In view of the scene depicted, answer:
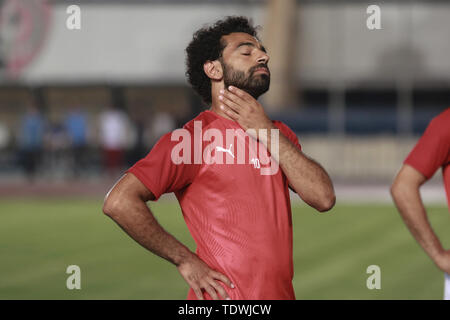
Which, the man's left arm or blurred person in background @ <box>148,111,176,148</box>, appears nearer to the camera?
the man's left arm

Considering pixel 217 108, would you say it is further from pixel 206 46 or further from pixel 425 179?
pixel 425 179

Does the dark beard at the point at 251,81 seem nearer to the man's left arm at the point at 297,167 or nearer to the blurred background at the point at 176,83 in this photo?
the man's left arm at the point at 297,167

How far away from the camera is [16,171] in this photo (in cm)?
2811

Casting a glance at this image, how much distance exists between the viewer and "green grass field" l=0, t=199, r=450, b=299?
8.37 m

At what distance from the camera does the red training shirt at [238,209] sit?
3.40 metres

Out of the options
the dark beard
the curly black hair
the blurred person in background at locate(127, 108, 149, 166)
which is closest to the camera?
the dark beard

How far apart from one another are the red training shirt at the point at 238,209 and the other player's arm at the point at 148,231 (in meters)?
0.05

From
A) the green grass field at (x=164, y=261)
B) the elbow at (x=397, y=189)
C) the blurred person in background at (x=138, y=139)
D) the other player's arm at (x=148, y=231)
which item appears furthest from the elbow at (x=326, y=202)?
the blurred person in background at (x=138, y=139)

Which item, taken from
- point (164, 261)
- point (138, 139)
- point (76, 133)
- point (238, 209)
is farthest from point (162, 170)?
point (138, 139)

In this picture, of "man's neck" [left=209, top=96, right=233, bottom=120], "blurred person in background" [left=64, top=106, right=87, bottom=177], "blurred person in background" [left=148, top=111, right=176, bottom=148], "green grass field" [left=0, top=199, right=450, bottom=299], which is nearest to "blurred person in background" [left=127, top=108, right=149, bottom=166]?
"blurred person in background" [left=148, top=111, right=176, bottom=148]

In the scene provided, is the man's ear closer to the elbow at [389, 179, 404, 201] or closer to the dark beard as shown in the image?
the dark beard

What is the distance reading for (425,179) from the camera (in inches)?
152

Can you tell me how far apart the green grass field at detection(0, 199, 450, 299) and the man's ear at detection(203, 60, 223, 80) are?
15.3 ft
